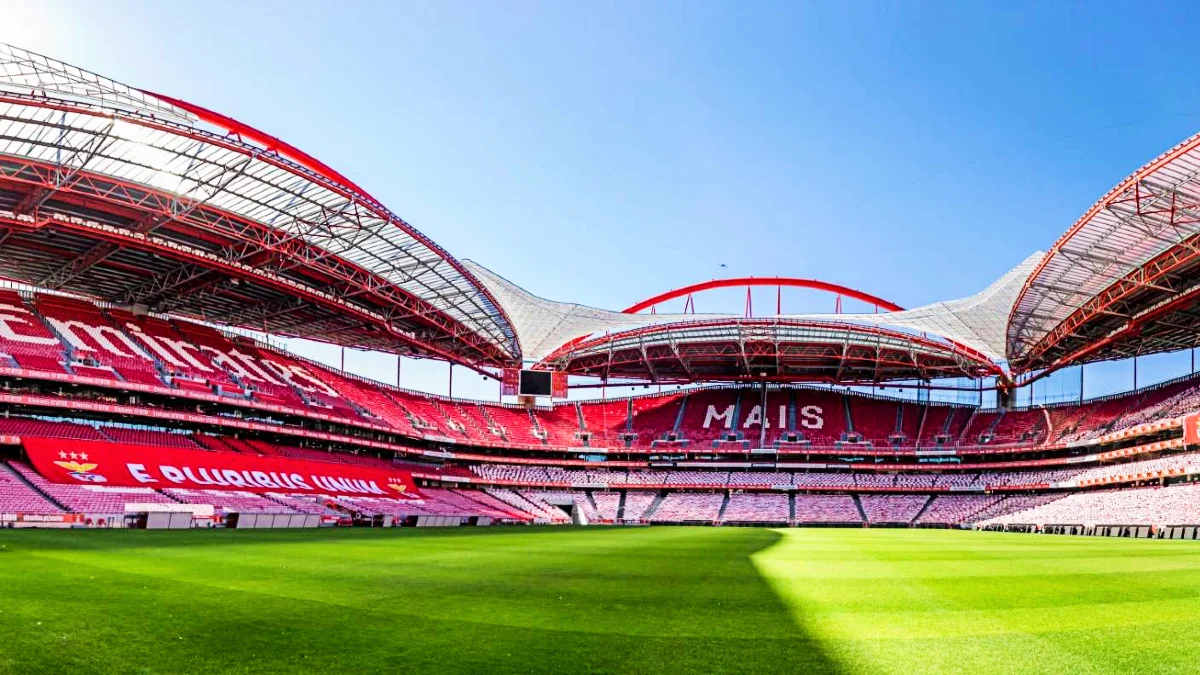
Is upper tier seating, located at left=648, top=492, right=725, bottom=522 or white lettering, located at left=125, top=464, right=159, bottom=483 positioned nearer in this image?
white lettering, located at left=125, top=464, right=159, bottom=483

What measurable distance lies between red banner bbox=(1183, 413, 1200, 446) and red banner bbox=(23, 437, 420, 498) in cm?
5192

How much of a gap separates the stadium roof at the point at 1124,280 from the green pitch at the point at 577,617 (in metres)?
27.5

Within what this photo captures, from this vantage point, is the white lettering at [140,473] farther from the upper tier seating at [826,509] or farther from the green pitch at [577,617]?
the upper tier seating at [826,509]

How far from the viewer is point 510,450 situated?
281 feet

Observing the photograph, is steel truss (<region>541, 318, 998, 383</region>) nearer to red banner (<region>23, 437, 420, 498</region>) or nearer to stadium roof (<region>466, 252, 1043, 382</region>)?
stadium roof (<region>466, 252, 1043, 382</region>)

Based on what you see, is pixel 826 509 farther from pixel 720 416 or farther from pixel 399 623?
pixel 399 623

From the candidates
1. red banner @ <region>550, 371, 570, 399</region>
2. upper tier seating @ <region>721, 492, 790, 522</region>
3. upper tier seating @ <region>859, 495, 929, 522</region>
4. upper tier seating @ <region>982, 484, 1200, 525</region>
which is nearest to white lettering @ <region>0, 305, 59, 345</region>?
red banner @ <region>550, 371, 570, 399</region>

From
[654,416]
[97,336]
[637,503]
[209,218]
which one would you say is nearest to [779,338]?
[654,416]

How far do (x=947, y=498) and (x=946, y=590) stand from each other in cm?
7233

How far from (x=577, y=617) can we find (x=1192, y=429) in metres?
59.4

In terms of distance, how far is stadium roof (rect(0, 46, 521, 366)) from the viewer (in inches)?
1516

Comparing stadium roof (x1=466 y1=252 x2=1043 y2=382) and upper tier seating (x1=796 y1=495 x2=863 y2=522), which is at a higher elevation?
stadium roof (x1=466 y1=252 x2=1043 y2=382)

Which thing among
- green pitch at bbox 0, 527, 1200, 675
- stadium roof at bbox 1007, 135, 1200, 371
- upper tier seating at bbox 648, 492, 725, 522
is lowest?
upper tier seating at bbox 648, 492, 725, 522

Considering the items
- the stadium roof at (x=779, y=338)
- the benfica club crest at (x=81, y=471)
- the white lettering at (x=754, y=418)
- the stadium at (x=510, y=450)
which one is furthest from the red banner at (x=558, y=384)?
the benfica club crest at (x=81, y=471)
